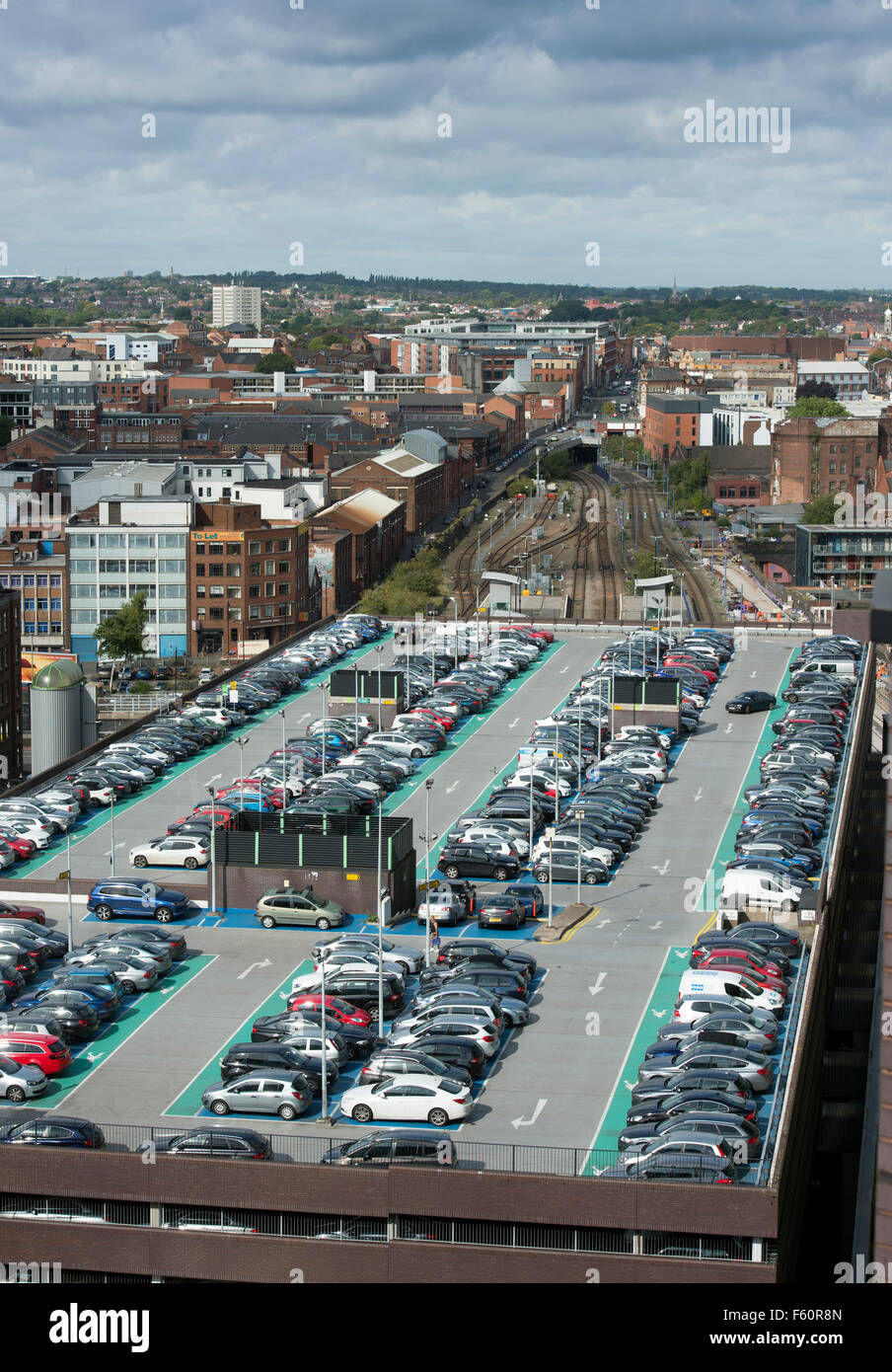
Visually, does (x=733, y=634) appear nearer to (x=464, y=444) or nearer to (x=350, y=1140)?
(x=350, y=1140)

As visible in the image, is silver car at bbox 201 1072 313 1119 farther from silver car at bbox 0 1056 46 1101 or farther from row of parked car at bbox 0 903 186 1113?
row of parked car at bbox 0 903 186 1113

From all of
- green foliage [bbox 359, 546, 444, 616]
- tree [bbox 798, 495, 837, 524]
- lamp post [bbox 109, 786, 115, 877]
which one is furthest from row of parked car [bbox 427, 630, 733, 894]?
tree [bbox 798, 495, 837, 524]

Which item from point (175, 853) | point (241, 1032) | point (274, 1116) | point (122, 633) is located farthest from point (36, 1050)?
point (122, 633)

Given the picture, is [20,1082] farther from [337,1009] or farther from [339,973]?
[339,973]

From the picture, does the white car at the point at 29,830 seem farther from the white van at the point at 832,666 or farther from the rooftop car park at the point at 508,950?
the white van at the point at 832,666

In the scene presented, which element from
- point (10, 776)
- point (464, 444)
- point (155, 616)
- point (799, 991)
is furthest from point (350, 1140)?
point (464, 444)

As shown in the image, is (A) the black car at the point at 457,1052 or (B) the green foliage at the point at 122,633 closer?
(A) the black car at the point at 457,1052

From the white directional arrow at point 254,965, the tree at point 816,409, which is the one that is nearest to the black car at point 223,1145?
the white directional arrow at point 254,965
